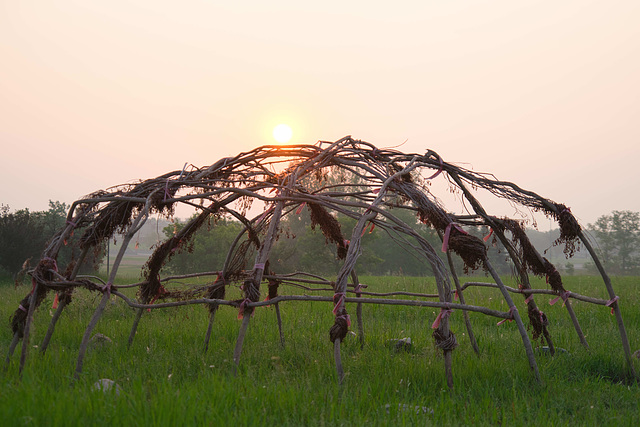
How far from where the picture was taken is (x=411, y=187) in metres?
4.36

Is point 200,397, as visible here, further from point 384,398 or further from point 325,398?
point 384,398

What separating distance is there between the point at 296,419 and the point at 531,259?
9.33ft

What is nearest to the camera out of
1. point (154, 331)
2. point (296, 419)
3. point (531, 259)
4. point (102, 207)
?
point (296, 419)

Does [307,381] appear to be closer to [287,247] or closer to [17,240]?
[17,240]

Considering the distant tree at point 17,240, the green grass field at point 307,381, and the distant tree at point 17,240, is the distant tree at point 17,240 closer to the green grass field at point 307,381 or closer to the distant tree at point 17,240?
the distant tree at point 17,240

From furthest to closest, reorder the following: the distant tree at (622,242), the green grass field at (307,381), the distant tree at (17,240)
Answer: the distant tree at (622,242) < the distant tree at (17,240) < the green grass field at (307,381)

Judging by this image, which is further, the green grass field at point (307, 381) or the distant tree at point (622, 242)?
the distant tree at point (622, 242)

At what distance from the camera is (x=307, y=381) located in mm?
4098

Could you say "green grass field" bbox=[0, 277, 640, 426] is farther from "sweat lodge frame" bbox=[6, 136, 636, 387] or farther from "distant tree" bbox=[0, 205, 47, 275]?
"distant tree" bbox=[0, 205, 47, 275]

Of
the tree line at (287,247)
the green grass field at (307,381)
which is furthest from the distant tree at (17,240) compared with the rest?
the green grass field at (307,381)

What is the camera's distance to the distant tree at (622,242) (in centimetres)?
8156

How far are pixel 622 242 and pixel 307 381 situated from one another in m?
97.3

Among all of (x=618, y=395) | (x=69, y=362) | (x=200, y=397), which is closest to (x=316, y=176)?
(x=200, y=397)

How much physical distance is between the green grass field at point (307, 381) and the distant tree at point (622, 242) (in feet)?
286
